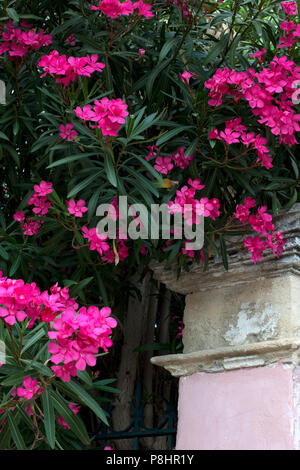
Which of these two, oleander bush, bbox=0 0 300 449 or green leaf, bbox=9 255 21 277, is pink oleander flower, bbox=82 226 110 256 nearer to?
oleander bush, bbox=0 0 300 449

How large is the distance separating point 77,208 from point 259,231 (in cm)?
56

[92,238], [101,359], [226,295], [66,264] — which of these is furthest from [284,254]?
[101,359]

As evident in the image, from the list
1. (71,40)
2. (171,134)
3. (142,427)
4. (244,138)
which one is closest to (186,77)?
(171,134)

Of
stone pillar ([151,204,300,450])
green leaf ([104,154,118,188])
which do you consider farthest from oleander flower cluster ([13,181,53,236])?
stone pillar ([151,204,300,450])

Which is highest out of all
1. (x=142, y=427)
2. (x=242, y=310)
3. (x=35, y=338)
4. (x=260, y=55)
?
(x=260, y=55)

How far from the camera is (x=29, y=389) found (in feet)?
5.07

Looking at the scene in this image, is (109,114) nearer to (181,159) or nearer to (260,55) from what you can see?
(181,159)

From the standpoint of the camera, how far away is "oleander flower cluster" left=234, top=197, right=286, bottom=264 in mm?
1897

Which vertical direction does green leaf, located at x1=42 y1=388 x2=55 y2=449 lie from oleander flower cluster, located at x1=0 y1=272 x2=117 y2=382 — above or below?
below

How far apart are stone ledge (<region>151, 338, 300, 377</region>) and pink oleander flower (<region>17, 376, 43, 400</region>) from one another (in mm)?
638

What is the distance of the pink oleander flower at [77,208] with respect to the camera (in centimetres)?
185

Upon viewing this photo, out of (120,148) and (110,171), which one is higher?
(120,148)
